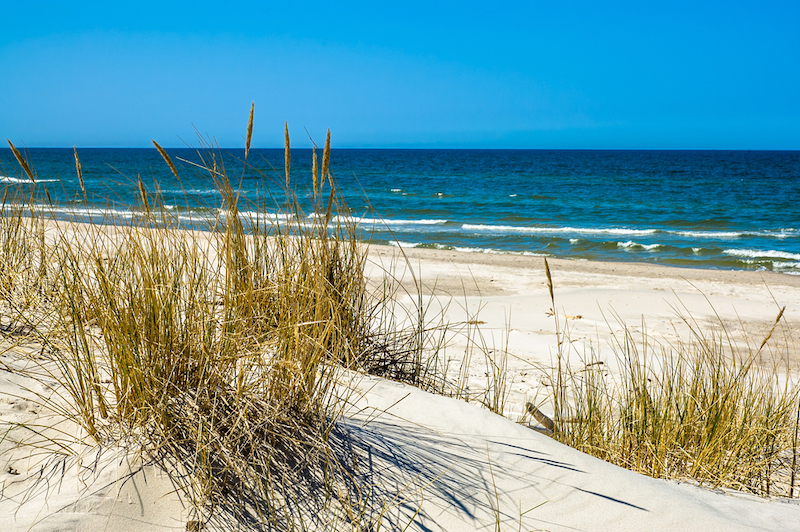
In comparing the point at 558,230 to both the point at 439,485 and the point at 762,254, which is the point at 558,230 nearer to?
Result: the point at 762,254

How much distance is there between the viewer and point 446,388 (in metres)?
3.09

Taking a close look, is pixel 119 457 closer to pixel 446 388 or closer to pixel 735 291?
pixel 446 388

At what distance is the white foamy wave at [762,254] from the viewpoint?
11406mm

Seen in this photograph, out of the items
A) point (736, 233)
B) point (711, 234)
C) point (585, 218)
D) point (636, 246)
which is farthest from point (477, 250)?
point (736, 233)

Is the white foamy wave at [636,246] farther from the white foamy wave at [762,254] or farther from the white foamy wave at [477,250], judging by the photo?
the white foamy wave at [477,250]

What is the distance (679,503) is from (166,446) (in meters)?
1.61

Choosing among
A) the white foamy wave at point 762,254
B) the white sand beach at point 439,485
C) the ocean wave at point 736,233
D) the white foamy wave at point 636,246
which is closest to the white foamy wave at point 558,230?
the ocean wave at point 736,233

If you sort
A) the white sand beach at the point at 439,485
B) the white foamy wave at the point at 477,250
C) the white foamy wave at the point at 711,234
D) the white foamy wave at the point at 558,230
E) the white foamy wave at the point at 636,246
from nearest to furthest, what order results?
the white sand beach at the point at 439,485 → the white foamy wave at the point at 477,250 → the white foamy wave at the point at 636,246 → the white foamy wave at the point at 711,234 → the white foamy wave at the point at 558,230

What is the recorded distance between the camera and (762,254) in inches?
460

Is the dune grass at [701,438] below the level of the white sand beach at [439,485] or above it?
below

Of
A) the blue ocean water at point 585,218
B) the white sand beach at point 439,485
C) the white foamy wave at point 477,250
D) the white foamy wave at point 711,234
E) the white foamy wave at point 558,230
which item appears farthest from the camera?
the white foamy wave at point 558,230

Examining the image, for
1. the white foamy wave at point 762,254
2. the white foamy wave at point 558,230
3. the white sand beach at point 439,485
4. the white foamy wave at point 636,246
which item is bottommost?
the white foamy wave at point 762,254

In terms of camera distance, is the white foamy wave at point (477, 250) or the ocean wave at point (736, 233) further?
the ocean wave at point (736, 233)

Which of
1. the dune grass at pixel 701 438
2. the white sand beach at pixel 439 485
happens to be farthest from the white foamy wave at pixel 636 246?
the white sand beach at pixel 439 485
